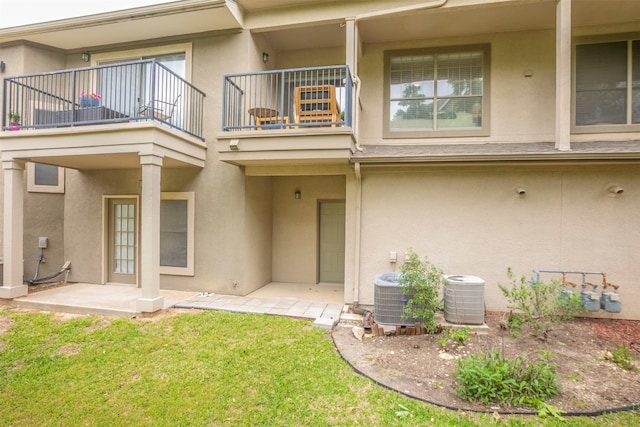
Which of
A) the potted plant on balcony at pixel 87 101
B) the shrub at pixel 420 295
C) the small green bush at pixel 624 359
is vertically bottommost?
the small green bush at pixel 624 359

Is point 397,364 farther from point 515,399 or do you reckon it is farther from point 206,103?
point 206,103

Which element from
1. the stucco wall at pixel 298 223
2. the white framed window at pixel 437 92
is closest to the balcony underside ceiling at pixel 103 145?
the stucco wall at pixel 298 223

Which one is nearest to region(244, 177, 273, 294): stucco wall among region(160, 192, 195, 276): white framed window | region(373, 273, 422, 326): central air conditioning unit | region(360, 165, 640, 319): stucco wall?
region(160, 192, 195, 276): white framed window

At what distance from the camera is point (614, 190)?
17.5 feet

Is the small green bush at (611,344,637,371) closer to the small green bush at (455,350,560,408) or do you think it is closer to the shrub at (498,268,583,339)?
the shrub at (498,268,583,339)

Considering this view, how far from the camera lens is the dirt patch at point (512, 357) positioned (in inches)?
128

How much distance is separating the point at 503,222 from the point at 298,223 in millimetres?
4525

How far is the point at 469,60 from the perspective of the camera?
6719 millimetres

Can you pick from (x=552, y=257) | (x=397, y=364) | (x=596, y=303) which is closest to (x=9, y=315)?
(x=397, y=364)

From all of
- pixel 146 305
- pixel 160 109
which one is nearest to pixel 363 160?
pixel 160 109

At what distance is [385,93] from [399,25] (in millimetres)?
1313

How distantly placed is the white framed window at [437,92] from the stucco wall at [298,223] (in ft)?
6.72

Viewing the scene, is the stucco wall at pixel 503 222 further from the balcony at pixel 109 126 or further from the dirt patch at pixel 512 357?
the balcony at pixel 109 126

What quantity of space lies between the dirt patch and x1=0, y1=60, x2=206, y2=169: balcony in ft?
14.7
